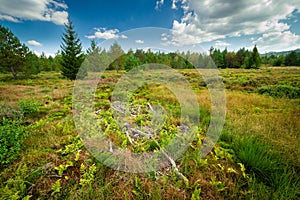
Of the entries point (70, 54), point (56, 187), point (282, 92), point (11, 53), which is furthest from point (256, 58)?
point (11, 53)

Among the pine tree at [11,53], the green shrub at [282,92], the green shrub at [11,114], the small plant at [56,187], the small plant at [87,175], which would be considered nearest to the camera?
the small plant at [56,187]

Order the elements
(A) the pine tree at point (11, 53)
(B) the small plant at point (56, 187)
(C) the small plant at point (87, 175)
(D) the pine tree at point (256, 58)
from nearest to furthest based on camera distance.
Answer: (B) the small plant at point (56, 187), (C) the small plant at point (87, 175), (A) the pine tree at point (11, 53), (D) the pine tree at point (256, 58)

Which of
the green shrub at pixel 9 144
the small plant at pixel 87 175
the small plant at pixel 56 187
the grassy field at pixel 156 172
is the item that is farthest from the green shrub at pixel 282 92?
the green shrub at pixel 9 144

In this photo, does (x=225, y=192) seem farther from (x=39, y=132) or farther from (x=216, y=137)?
(x=39, y=132)

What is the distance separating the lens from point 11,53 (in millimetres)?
21359

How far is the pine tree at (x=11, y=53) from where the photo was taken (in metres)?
20.7

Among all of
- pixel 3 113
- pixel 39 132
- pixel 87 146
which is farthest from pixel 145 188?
pixel 3 113

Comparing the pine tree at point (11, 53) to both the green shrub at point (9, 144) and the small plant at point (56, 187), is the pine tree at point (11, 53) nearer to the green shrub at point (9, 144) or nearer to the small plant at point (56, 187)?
the green shrub at point (9, 144)

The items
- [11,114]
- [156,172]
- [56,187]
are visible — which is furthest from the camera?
[11,114]

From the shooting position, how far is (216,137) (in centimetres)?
400

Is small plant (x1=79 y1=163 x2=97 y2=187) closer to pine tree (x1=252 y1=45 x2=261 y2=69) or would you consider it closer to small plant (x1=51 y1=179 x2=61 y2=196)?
small plant (x1=51 y1=179 x2=61 y2=196)

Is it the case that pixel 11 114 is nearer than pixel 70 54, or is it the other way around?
pixel 11 114

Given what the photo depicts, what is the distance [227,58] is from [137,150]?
62093mm

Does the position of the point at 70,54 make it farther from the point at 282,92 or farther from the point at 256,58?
the point at 256,58
